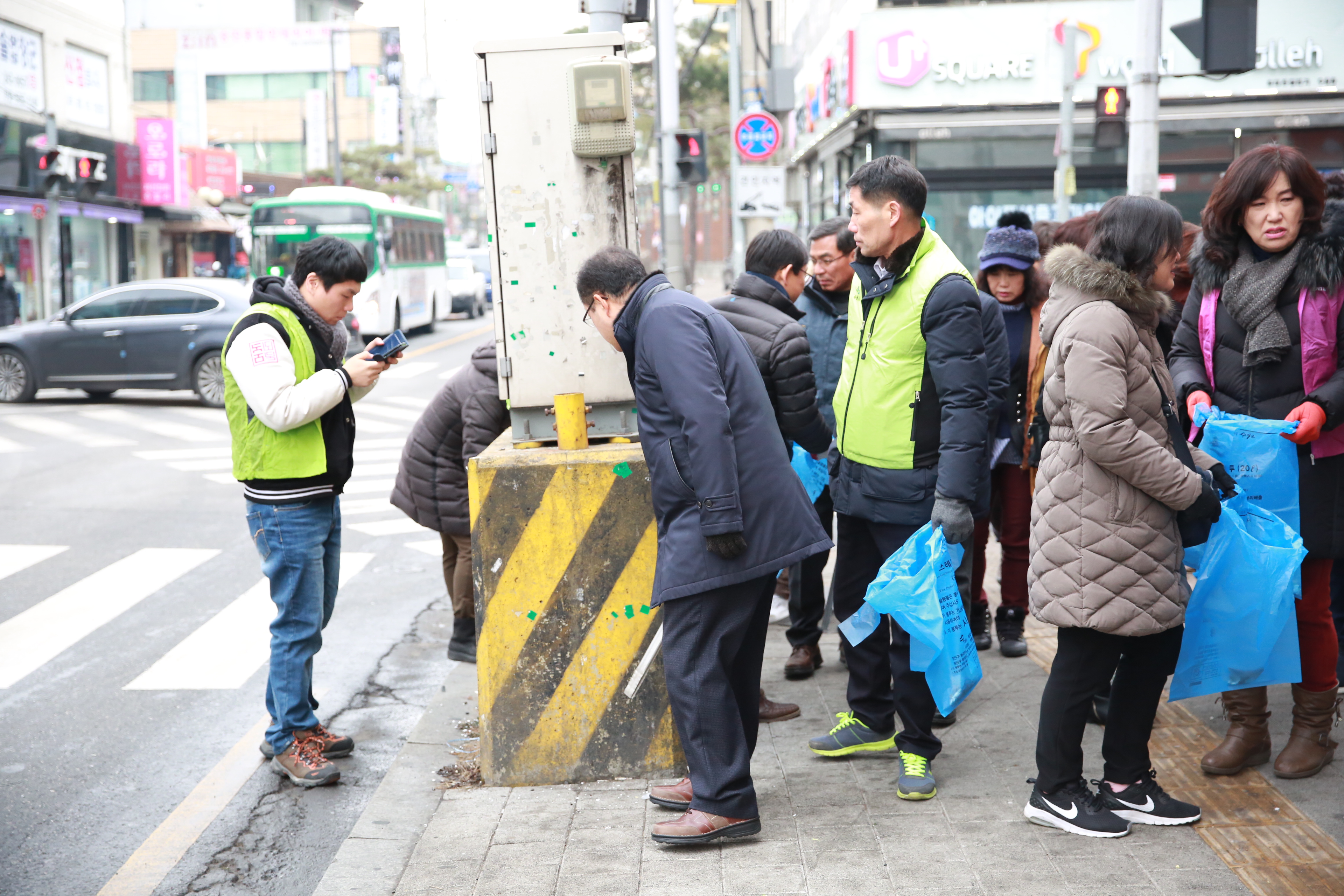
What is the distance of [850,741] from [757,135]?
14.2 meters

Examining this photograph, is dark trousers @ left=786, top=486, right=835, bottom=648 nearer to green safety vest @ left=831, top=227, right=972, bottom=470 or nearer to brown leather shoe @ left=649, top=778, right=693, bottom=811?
green safety vest @ left=831, top=227, right=972, bottom=470

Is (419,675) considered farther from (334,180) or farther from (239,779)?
(334,180)

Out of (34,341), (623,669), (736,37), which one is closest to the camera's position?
(623,669)

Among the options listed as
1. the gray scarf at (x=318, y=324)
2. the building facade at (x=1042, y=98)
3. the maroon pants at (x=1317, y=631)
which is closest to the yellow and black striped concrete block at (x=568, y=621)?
the gray scarf at (x=318, y=324)

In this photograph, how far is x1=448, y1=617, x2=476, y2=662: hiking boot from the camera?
6207mm

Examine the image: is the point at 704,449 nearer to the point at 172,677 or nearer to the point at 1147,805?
the point at 1147,805

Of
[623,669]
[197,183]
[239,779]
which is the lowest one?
[239,779]

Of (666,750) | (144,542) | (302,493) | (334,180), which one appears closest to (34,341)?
(144,542)

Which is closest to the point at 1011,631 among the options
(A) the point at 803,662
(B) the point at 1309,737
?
(A) the point at 803,662

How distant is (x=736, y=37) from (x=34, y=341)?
46.5 ft

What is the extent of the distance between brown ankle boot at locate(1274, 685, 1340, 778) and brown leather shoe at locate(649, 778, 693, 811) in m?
1.99

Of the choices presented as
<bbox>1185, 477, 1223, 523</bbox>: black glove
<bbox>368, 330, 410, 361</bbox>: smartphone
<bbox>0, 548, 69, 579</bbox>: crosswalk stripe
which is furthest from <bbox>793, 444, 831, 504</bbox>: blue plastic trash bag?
<bbox>0, 548, 69, 579</bbox>: crosswalk stripe

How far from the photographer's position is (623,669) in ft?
14.4

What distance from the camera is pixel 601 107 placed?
4.32 meters
